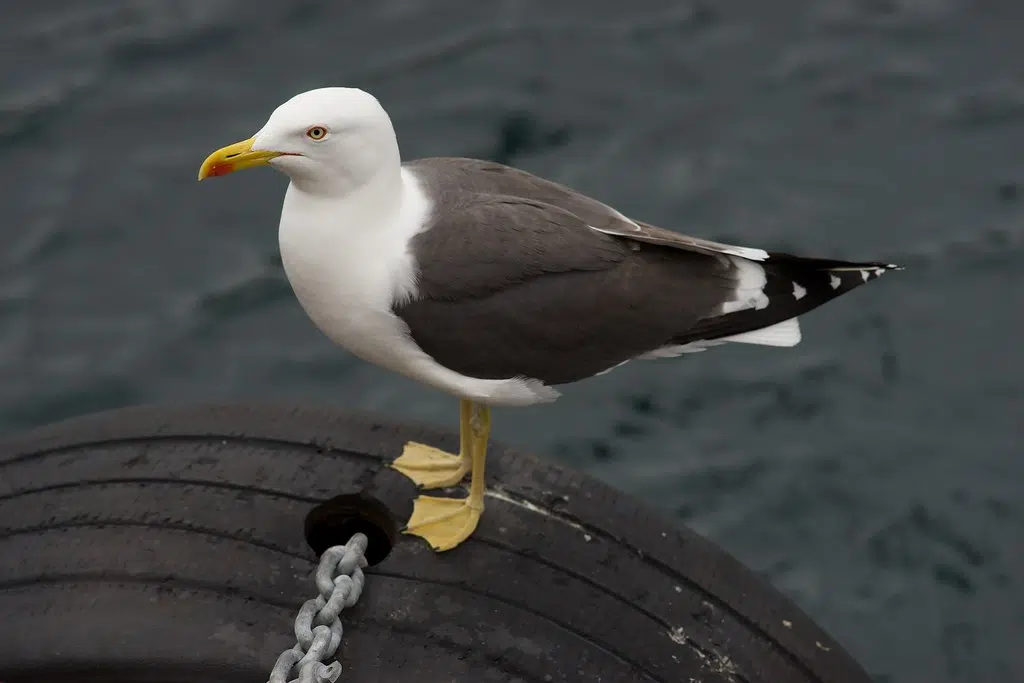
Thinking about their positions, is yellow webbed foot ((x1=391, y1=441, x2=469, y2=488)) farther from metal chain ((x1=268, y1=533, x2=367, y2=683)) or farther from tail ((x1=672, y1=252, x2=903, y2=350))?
tail ((x1=672, y1=252, x2=903, y2=350))

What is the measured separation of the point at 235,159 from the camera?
4.25 m

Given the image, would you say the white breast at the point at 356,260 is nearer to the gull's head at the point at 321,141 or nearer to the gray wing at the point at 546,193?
the gull's head at the point at 321,141

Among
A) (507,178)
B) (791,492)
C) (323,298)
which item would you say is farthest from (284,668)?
(791,492)

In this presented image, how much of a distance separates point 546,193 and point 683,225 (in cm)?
343

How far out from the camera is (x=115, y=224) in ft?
26.5

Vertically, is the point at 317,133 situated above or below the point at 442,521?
above

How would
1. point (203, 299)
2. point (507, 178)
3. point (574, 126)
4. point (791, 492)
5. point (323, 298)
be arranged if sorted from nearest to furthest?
point (323, 298)
point (507, 178)
point (791, 492)
point (203, 299)
point (574, 126)

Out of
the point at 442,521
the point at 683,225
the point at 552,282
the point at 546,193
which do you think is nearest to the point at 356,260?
the point at 552,282

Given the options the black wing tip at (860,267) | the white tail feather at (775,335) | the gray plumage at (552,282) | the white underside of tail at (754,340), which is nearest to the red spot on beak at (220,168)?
the gray plumage at (552,282)

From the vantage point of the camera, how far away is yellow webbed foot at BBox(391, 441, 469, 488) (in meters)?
4.96

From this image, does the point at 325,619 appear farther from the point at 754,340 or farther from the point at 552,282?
the point at 754,340

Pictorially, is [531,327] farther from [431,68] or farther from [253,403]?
[431,68]

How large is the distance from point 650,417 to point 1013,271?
91.7 inches

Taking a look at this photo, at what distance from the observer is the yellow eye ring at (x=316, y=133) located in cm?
423
